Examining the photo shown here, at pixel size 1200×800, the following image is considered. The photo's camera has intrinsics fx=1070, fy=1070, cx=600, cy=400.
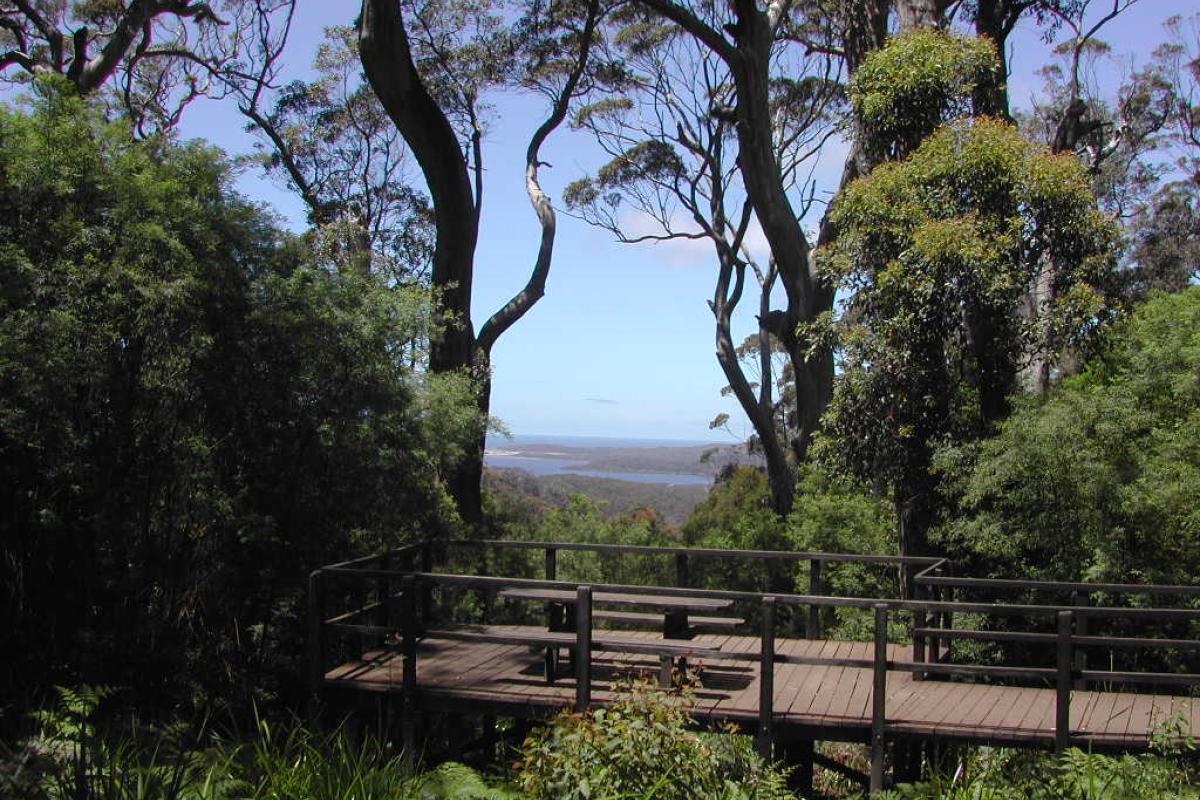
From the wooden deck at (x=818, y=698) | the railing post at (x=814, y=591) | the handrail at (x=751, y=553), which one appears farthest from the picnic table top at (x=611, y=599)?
the railing post at (x=814, y=591)

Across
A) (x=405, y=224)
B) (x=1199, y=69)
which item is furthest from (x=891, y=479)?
(x=1199, y=69)

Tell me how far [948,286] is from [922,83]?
9.58 ft

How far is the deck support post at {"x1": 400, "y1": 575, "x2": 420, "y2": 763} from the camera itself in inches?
292

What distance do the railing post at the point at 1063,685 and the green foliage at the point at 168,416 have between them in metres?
5.62

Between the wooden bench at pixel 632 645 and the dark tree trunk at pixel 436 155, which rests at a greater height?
the dark tree trunk at pixel 436 155

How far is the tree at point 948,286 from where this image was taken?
10297mm

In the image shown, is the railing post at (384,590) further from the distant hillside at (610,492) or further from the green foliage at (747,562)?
the distant hillside at (610,492)

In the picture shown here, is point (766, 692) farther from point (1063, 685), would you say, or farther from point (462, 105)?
point (462, 105)

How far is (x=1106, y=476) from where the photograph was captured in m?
8.93

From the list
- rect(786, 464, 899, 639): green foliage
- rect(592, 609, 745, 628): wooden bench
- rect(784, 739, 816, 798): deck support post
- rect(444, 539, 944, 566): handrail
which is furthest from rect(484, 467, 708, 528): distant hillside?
rect(784, 739, 816, 798): deck support post

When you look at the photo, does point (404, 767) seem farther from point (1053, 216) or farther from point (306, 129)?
point (306, 129)

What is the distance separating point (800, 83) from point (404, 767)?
23.1 meters

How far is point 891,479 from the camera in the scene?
36.6 ft

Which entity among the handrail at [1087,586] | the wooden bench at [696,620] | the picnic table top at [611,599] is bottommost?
the wooden bench at [696,620]
